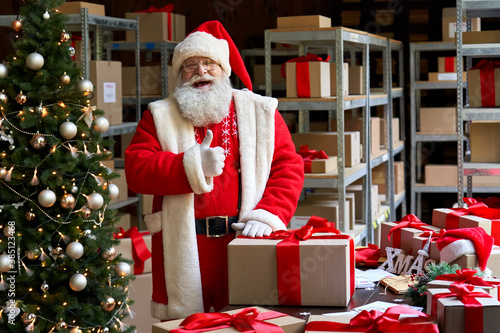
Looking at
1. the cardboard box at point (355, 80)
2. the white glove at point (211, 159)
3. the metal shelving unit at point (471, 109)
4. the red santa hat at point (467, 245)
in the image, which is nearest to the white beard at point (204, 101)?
the white glove at point (211, 159)

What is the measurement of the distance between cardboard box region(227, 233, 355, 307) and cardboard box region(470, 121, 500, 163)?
253 cm

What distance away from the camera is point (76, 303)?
7.80 feet

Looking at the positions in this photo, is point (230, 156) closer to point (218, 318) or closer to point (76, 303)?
point (76, 303)

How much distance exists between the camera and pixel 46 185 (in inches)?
92.0

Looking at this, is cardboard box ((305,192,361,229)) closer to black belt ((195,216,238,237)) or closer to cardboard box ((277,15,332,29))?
cardboard box ((277,15,332,29))

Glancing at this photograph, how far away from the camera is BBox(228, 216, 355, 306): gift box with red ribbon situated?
6.79 feet

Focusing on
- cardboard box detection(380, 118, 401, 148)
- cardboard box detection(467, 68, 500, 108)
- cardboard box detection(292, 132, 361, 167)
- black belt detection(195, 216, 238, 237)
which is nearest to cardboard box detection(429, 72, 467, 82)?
cardboard box detection(380, 118, 401, 148)

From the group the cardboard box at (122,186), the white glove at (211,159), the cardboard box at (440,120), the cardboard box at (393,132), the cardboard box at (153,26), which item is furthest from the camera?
the cardboard box at (440,120)

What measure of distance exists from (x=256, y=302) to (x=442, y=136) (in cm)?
511

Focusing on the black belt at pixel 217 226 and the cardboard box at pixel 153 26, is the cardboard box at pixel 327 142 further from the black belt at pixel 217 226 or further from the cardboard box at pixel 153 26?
the black belt at pixel 217 226

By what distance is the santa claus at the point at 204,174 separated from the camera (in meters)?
2.68

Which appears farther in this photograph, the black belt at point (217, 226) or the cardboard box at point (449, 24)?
the cardboard box at point (449, 24)

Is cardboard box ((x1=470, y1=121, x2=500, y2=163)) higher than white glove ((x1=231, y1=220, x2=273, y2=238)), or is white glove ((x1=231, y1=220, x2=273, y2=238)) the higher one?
cardboard box ((x1=470, y1=121, x2=500, y2=163))

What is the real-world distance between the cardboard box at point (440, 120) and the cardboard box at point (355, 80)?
1743 mm
